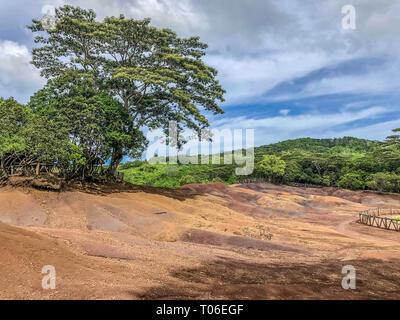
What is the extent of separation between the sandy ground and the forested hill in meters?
112

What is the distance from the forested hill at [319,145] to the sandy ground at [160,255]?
111727mm

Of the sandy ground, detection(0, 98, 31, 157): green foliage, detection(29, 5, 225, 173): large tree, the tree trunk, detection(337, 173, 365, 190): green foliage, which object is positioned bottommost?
the sandy ground

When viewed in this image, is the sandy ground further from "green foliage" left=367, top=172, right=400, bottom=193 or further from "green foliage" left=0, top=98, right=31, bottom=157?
"green foliage" left=367, top=172, right=400, bottom=193

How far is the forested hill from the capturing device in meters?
125

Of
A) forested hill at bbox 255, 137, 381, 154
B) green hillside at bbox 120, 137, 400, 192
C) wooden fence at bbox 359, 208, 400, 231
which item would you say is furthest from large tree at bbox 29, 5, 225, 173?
forested hill at bbox 255, 137, 381, 154

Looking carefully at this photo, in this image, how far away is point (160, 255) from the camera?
35.9ft

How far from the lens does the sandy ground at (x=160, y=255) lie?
22.0ft

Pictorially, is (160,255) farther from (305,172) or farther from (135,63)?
(305,172)

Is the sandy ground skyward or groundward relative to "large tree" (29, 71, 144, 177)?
groundward

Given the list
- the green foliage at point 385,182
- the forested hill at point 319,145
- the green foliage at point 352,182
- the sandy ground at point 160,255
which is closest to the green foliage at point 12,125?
the sandy ground at point 160,255

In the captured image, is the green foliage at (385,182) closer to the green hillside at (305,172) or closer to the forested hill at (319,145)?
A: the green hillside at (305,172)

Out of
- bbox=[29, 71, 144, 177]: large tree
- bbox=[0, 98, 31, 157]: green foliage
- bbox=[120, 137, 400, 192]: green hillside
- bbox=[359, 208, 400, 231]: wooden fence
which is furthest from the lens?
bbox=[120, 137, 400, 192]: green hillside

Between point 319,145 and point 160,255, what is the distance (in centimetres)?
14942
